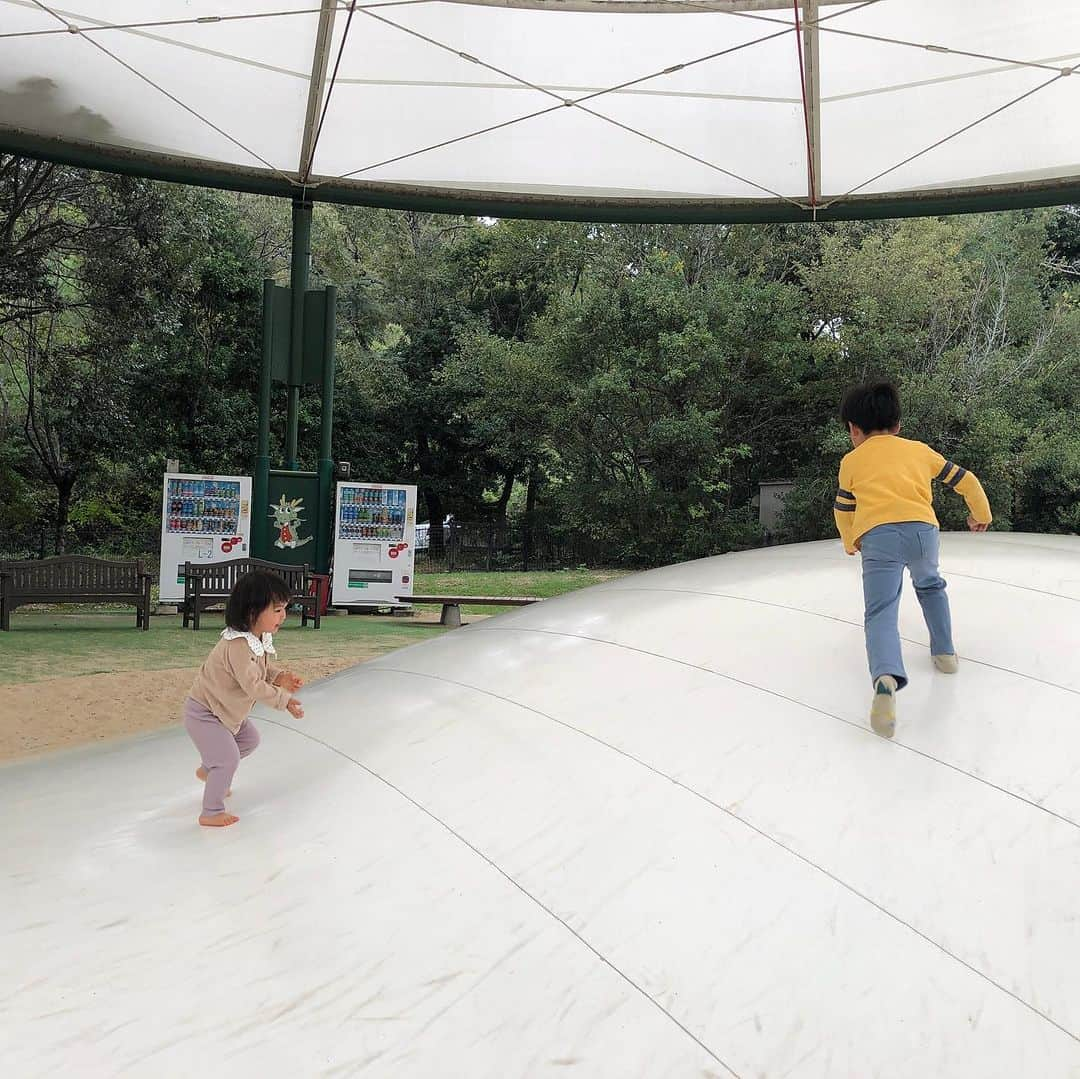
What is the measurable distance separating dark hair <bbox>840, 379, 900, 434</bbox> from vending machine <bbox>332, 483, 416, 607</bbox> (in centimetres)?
1288

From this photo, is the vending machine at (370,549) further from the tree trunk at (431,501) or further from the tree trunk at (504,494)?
the tree trunk at (504,494)

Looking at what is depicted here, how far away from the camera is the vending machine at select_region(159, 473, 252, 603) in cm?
1573

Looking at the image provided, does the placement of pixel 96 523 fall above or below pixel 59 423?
below

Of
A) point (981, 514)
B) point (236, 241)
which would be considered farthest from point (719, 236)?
point (981, 514)

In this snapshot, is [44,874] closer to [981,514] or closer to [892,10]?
[981,514]

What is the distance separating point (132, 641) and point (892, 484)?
35.5 ft

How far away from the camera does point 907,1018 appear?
2.89 metres

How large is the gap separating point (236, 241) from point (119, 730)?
21694 millimetres

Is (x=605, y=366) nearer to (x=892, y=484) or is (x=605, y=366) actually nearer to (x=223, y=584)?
(x=223, y=584)

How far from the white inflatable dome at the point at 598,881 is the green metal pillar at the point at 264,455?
1105 centimetres

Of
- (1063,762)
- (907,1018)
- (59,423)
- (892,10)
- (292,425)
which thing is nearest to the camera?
(907,1018)

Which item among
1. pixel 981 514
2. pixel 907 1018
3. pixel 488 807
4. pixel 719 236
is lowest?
pixel 907 1018

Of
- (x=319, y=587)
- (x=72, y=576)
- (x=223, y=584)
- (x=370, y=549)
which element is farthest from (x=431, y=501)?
(x=72, y=576)

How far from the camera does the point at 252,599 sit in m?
3.65
